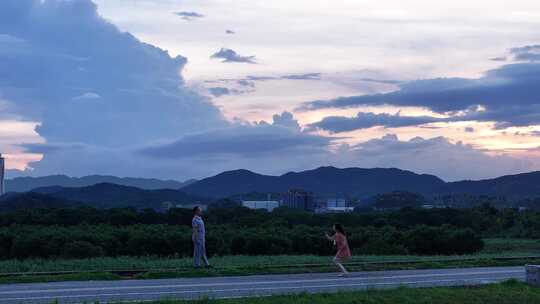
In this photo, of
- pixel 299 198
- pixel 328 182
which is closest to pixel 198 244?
pixel 299 198

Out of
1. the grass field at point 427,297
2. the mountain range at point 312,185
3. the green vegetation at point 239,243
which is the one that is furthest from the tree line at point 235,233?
the mountain range at point 312,185

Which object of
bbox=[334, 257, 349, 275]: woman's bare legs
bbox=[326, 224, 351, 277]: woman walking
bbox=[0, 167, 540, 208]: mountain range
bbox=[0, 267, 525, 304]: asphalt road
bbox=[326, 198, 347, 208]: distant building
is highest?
bbox=[0, 167, 540, 208]: mountain range

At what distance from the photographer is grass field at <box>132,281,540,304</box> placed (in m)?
15.1

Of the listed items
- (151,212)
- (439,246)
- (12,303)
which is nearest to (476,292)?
(12,303)

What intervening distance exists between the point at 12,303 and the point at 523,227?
186 ft

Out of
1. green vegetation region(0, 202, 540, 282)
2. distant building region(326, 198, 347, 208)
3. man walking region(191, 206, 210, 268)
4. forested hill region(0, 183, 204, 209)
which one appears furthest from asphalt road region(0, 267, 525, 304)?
distant building region(326, 198, 347, 208)

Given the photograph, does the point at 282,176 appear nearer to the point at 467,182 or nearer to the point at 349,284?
the point at 467,182

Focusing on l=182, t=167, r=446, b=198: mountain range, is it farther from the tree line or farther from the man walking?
the man walking

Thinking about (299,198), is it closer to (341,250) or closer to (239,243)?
(239,243)

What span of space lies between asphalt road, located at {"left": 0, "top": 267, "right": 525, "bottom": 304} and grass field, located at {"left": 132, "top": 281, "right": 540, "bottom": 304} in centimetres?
87

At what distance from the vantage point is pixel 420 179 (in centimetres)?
14500

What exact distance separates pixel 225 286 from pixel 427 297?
441 cm

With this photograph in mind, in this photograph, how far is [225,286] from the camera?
1767cm

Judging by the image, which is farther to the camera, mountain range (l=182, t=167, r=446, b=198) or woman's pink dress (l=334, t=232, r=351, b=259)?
mountain range (l=182, t=167, r=446, b=198)
